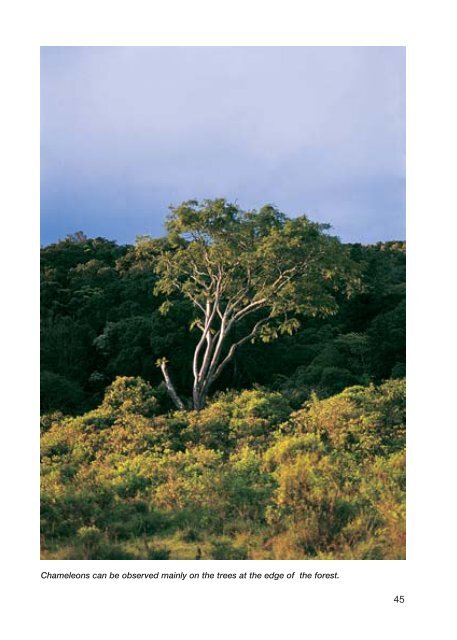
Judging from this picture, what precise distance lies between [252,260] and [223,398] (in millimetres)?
2879

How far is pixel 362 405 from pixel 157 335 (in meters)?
5.45

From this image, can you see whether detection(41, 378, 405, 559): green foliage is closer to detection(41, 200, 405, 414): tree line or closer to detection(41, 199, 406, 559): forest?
detection(41, 199, 406, 559): forest

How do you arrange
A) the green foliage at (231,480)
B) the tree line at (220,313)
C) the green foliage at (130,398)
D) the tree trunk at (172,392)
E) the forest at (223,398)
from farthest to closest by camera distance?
the tree line at (220,313), the tree trunk at (172,392), the green foliage at (130,398), the forest at (223,398), the green foliage at (231,480)

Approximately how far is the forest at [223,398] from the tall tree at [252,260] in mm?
40

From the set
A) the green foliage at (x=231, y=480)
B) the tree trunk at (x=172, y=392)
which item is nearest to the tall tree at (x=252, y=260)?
the tree trunk at (x=172, y=392)

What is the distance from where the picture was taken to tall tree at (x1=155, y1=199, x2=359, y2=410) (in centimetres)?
1236

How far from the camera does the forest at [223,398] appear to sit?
23.6 ft

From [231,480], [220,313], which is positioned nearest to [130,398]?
[220,313]

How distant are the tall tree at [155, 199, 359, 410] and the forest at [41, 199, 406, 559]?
4 centimetres

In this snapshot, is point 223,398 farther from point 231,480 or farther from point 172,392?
point 231,480

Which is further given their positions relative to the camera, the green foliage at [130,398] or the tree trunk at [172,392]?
the tree trunk at [172,392]

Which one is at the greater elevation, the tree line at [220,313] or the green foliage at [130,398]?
the tree line at [220,313]

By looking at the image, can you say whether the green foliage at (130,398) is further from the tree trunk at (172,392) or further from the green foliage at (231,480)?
the tree trunk at (172,392)
